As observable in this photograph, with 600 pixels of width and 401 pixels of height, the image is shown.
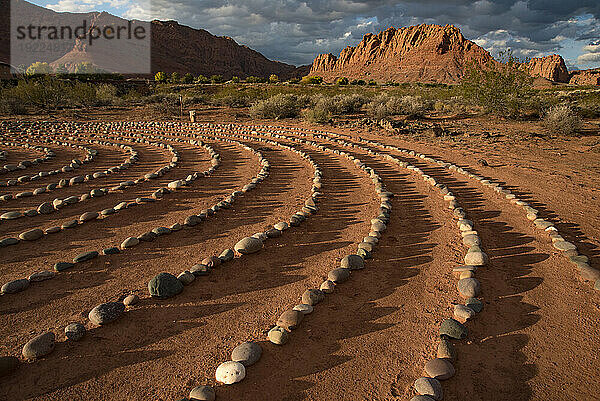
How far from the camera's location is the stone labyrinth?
8.39ft

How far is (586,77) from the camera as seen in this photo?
77188 millimetres

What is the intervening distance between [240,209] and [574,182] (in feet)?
21.4

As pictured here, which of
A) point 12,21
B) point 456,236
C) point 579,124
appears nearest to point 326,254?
point 456,236

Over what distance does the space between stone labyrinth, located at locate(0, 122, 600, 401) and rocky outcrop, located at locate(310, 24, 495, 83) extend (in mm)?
75724

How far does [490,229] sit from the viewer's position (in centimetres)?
501

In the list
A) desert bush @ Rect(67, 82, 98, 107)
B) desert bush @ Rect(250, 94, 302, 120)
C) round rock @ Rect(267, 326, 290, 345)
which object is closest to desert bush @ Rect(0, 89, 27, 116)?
desert bush @ Rect(67, 82, 98, 107)

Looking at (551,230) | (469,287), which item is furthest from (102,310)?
(551,230)

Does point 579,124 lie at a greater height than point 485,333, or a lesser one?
greater

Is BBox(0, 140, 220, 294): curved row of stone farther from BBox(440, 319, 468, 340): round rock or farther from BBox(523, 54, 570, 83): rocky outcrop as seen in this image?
BBox(523, 54, 570, 83): rocky outcrop

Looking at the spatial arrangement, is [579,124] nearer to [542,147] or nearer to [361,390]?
[542,147]

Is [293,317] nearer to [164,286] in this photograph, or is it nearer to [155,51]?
[164,286]

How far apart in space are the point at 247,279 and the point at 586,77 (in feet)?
327

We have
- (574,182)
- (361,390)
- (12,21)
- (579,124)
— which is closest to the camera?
(361,390)

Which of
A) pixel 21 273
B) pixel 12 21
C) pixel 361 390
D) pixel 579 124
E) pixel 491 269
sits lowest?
pixel 21 273
